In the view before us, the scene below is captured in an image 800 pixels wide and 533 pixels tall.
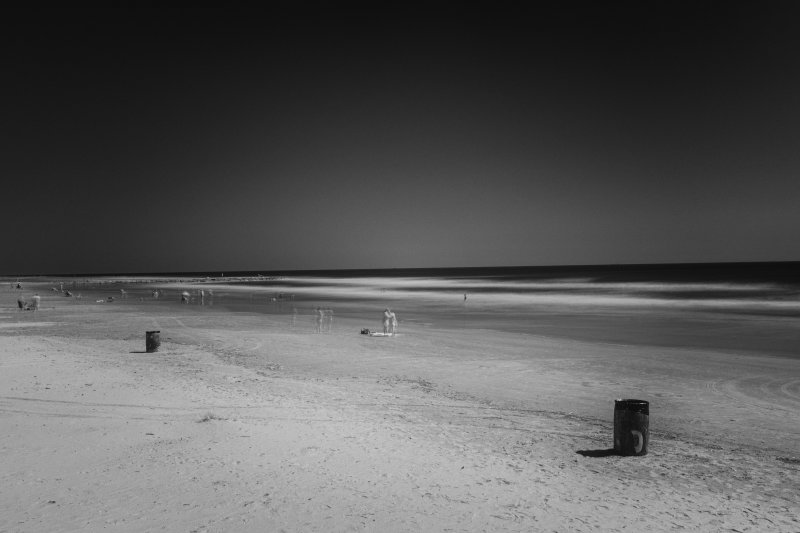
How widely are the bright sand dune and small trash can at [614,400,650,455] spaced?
12.5 inches

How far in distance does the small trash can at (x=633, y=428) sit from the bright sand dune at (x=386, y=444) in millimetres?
317

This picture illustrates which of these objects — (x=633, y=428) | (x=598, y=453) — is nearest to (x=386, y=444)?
(x=598, y=453)

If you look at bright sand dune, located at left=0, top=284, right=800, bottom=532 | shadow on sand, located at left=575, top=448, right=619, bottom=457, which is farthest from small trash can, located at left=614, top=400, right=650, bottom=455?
bright sand dune, located at left=0, top=284, right=800, bottom=532

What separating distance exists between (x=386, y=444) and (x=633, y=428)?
3828mm

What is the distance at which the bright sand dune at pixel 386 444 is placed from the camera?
626 cm

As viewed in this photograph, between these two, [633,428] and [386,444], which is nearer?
[633,428]

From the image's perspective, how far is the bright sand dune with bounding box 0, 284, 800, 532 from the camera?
6258mm

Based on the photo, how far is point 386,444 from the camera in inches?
341

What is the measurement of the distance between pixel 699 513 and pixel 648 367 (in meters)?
10.8

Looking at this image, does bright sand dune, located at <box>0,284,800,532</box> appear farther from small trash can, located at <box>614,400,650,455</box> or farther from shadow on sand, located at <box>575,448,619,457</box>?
small trash can, located at <box>614,400,650,455</box>

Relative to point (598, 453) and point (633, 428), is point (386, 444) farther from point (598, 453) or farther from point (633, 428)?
point (633, 428)

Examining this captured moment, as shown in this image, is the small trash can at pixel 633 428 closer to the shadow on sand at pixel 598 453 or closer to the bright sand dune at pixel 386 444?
the shadow on sand at pixel 598 453

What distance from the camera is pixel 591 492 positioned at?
6934mm

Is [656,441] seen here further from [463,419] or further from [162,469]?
[162,469]
